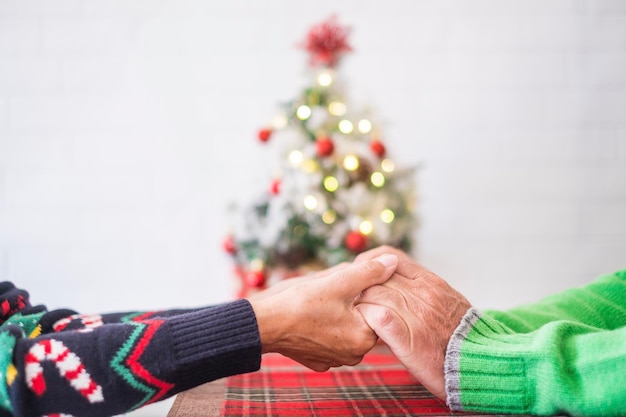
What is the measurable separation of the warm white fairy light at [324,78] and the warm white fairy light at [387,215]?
0.45m

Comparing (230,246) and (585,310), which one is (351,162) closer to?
(230,246)

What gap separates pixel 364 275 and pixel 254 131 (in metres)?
1.51

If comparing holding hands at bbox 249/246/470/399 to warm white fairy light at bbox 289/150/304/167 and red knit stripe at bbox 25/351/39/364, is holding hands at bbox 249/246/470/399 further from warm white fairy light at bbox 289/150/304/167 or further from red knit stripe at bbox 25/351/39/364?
warm white fairy light at bbox 289/150/304/167

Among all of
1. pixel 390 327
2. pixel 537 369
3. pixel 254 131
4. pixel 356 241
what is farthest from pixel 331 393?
pixel 254 131

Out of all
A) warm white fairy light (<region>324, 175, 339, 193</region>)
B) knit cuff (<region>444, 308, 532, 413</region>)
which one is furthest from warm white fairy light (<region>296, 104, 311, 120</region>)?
knit cuff (<region>444, 308, 532, 413</region>)

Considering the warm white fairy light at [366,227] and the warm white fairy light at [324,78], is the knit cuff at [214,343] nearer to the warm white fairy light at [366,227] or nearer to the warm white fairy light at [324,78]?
the warm white fairy light at [366,227]

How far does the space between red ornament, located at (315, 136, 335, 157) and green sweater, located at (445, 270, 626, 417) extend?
3.63ft

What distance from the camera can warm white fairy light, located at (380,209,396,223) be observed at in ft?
6.90

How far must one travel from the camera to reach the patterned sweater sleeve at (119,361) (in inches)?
29.5

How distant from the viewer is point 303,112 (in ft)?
6.86

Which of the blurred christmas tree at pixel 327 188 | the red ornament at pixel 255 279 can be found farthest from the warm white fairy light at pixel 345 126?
the red ornament at pixel 255 279

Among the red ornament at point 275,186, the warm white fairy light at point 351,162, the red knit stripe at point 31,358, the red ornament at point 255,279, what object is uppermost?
the warm white fairy light at point 351,162

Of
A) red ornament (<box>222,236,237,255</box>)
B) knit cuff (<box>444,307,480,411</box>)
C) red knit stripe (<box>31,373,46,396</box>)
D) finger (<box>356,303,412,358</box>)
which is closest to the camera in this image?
red knit stripe (<box>31,373,46,396</box>)

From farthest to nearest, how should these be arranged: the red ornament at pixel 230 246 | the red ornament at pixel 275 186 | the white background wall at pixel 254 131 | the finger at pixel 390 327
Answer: the white background wall at pixel 254 131 → the red ornament at pixel 230 246 → the red ornament at pixel 275 186 → the finger at pixel 390 327
